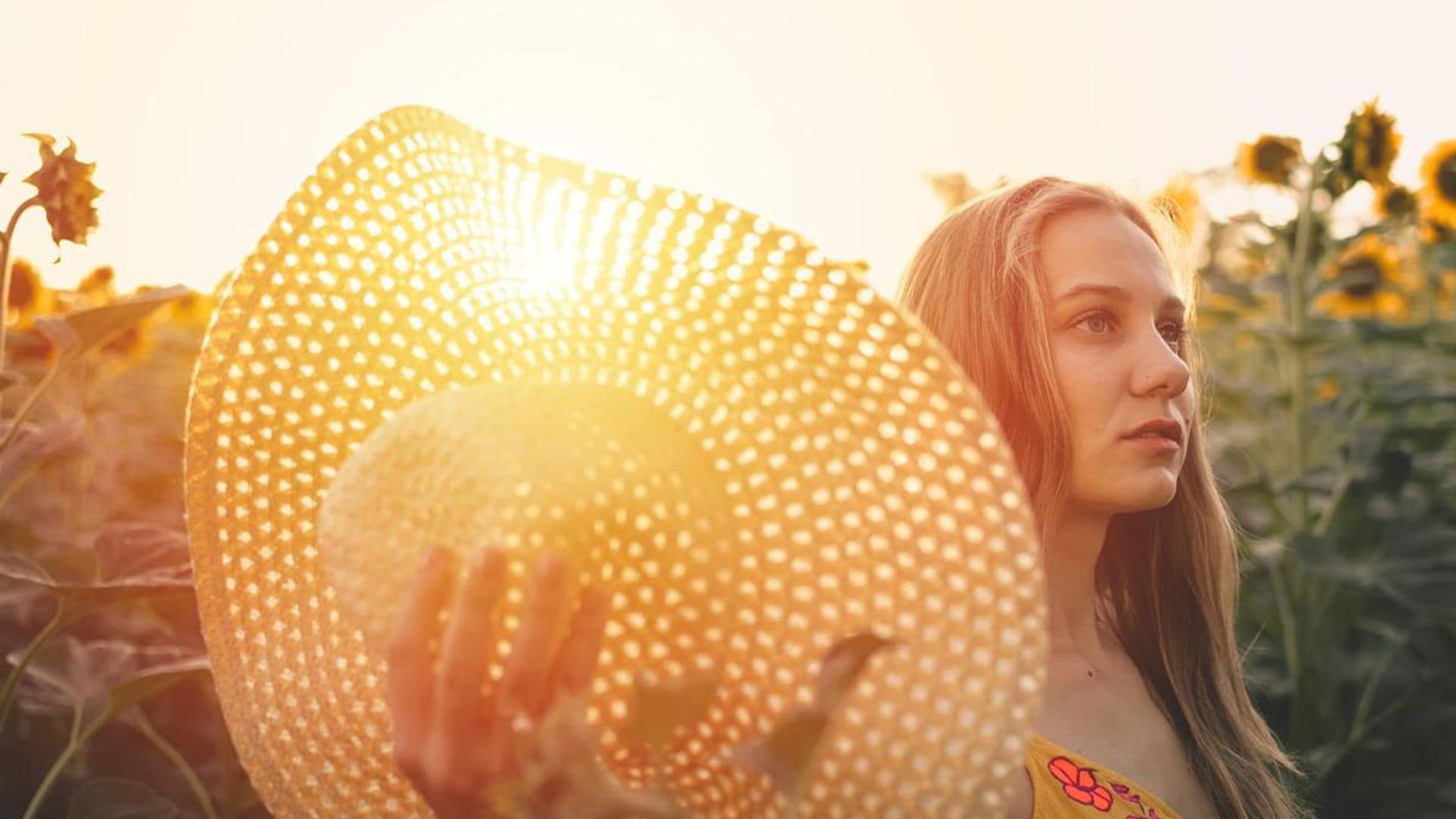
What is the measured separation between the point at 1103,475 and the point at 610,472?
33.7 inches

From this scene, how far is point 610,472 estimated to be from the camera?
715mm

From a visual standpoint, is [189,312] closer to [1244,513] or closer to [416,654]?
[1244,513]

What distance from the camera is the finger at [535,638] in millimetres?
651

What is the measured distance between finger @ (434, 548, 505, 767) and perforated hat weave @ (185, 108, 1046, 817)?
5cm

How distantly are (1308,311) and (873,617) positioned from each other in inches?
104

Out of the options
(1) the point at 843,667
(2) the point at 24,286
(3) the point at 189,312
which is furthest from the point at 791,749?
(3) the point at 189,312

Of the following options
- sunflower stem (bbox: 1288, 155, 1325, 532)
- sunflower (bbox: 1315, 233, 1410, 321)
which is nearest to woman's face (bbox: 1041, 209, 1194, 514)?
sunflower stem (bbox: 1288, 155, 1325, 532)

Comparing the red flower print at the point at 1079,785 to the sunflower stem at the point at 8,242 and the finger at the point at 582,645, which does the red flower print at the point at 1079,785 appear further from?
the sunflower stem at the point at 8,242

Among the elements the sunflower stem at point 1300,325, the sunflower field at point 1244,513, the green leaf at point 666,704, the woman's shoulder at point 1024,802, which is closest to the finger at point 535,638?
the green leaf at point 666,704

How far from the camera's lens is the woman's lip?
1393 millimetres

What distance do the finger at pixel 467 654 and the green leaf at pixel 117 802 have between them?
Result: 875 millimetres

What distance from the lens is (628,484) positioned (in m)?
0.72

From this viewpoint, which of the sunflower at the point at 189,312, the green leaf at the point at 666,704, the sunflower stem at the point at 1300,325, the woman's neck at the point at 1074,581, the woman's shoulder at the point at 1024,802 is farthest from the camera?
the sunflower at the point at 189,312

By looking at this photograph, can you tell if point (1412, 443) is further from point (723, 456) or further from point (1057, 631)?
point (723, 456)
